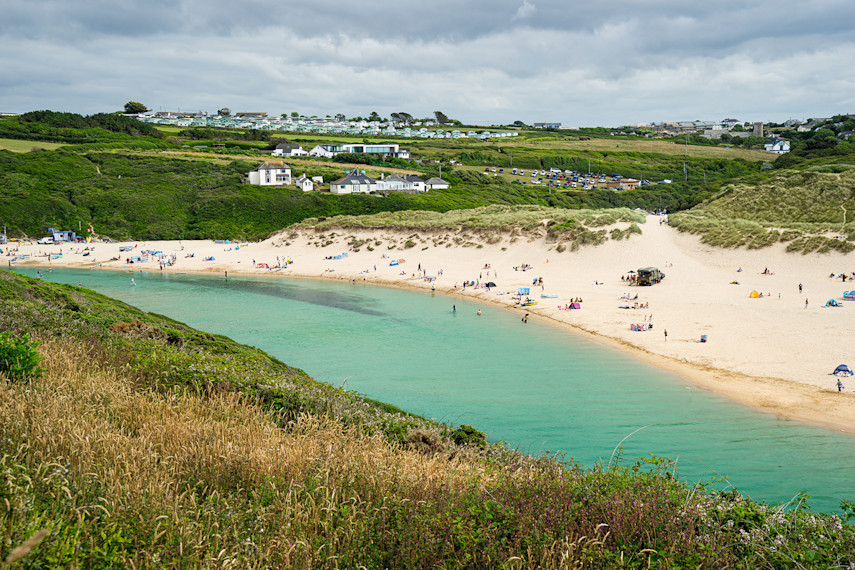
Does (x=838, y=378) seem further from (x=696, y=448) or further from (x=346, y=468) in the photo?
(x=346, y=468)

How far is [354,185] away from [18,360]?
247 feet

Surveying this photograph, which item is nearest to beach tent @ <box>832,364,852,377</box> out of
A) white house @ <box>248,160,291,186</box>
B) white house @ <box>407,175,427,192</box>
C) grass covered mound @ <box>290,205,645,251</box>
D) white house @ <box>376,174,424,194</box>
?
grass covered mound @ <box>290,205,645,251</box>

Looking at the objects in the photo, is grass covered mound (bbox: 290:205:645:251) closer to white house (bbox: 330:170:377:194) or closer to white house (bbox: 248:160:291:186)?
white house (bbox: 330:170:377:194)

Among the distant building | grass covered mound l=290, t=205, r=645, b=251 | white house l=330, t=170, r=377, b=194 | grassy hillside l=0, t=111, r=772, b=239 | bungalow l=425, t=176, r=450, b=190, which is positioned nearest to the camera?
grass covered mound l=290, t=205, r=645, b=251

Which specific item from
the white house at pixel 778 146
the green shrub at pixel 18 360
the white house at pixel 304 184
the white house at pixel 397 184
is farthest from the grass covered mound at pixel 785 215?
the white house at pixel 778 146

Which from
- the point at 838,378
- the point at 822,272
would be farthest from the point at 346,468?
the point at 822,272

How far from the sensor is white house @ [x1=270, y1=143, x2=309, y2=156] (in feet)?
356

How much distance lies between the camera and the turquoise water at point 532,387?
1453 centimetres

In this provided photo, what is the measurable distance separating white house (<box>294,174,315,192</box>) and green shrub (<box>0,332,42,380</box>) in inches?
2961

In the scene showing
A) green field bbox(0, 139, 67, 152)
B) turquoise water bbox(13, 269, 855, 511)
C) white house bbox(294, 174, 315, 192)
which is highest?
green field bbox(0, 139, 67, 152)

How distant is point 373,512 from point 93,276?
55.1 meters

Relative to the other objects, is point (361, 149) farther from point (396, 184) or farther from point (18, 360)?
point (18, 360)

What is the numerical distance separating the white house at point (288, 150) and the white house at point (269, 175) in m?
25.6

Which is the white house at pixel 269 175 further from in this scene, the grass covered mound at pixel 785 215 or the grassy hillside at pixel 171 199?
the grass covered mound at pixel 785 215
